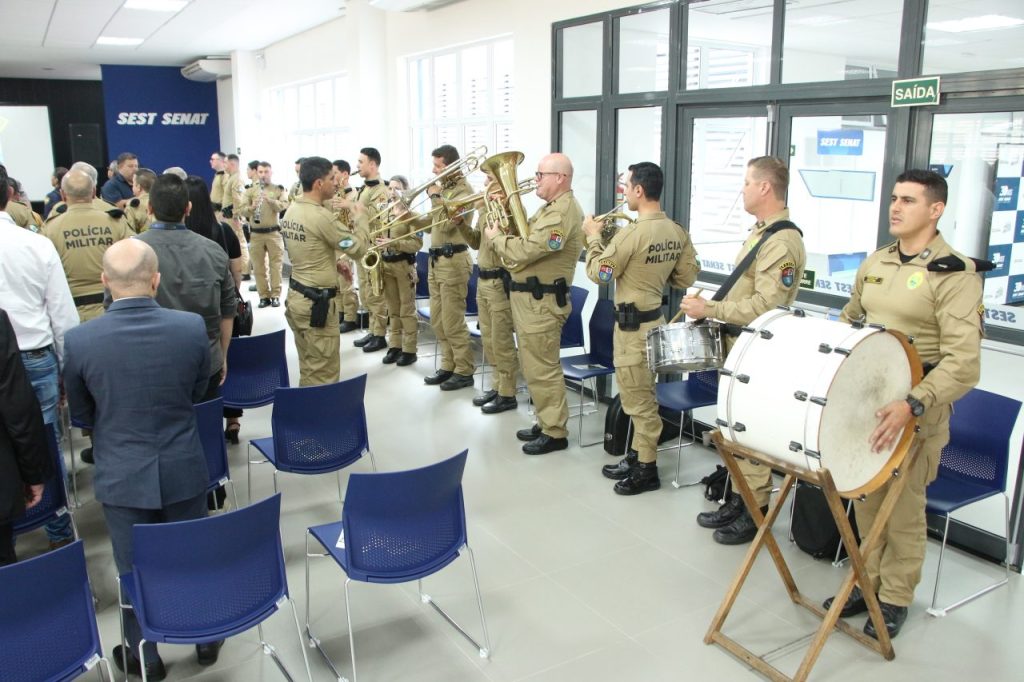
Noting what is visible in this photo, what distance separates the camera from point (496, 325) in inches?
231

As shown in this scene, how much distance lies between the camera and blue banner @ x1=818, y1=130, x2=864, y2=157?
Result: 14.5 feet

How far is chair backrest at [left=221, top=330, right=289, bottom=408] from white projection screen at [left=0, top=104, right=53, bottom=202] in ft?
45.6

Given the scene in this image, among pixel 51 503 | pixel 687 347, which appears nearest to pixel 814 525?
pixel 687 347

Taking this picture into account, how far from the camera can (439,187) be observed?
623 centimetres

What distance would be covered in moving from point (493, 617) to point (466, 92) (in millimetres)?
6275

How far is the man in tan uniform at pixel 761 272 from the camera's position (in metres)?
3.78

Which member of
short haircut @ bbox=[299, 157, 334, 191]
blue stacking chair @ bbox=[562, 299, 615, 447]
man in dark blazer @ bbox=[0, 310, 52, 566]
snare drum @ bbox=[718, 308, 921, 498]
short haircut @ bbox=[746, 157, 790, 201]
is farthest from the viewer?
blue stacking chair @ bbox=[562, 299, 615, 447]

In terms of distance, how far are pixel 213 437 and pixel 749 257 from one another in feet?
8.53

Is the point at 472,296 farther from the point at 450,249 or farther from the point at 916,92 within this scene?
the point at 916,92

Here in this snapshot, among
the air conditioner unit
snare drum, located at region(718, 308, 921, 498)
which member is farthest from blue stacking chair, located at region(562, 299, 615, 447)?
the air conditioner unit

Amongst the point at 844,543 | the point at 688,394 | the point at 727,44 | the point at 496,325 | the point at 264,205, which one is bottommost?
the point at 844,543

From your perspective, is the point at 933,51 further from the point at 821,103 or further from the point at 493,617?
the point at 493,617

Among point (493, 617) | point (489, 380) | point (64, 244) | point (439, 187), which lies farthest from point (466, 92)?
point (493, 617)

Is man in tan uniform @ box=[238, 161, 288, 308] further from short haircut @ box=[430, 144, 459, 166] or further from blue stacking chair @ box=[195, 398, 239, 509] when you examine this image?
blue stacking chair @ box=[195, 398, 239, 509]
